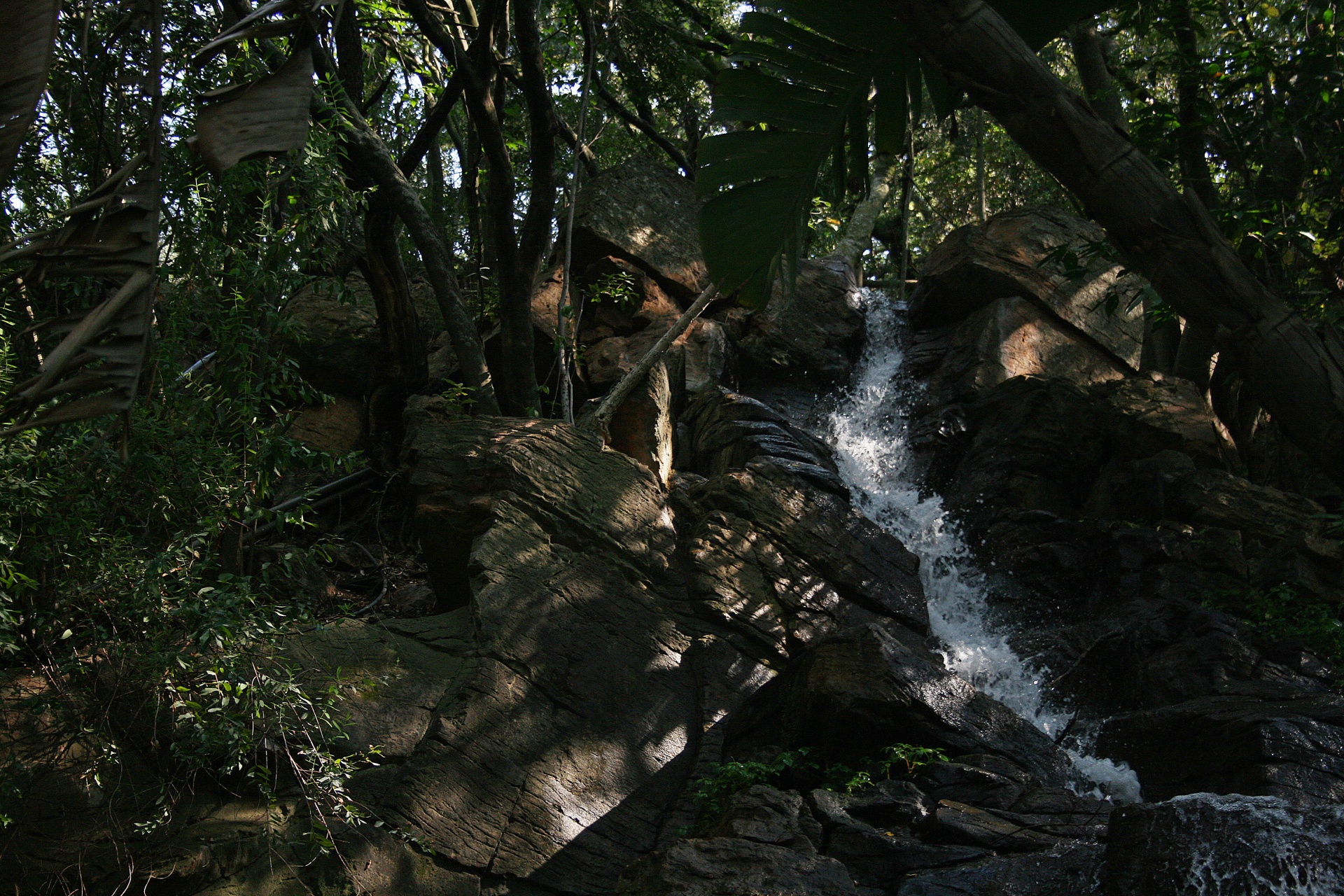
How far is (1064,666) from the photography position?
909 cm

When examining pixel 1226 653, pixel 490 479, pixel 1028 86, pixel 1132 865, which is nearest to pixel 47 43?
pixel 1028 86

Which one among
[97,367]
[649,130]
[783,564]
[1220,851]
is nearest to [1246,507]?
[783,564]

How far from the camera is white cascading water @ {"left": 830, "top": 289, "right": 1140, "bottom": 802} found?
8.76 metres

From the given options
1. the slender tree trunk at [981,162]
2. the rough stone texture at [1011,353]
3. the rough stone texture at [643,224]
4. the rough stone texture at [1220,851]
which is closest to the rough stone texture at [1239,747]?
the rough stone texture at [1220,851]

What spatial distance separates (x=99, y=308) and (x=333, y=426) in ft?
35.2

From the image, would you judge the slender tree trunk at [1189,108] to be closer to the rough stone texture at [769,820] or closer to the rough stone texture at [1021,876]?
the rough stone texture at [1021,876]

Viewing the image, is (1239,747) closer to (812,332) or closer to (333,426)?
(333,426)

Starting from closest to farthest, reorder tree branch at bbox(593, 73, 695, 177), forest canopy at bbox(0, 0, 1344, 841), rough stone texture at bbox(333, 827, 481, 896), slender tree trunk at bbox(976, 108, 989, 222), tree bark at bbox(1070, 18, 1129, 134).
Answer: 1. forest canopy at bbox(0, 0, 1344, 841)
2. rough stone texture at bbox(333, 827, 481, 896)
3. tree bark at bbox(1070, 18, 1129, 134)
4. tree branch at bbox(593, 73, 695, 177)
5. slender tree trunk at bbox(976, 108, 989, 222)

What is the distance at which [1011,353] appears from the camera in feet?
48.1

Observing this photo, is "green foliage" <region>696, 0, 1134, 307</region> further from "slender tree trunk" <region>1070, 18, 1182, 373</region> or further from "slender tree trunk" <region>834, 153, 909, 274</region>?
"slender tree trunk" <region>834, 153, 909, 274</region>

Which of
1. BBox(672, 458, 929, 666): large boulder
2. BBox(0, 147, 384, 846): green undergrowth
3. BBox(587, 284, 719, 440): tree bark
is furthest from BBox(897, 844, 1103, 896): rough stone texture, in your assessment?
BBox(587, 284, 719, 440): tree bark

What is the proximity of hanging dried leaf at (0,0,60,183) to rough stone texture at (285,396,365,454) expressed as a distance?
1028 centimetres

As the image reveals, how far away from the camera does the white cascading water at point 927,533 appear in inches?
345

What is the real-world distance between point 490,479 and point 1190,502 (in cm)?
759
